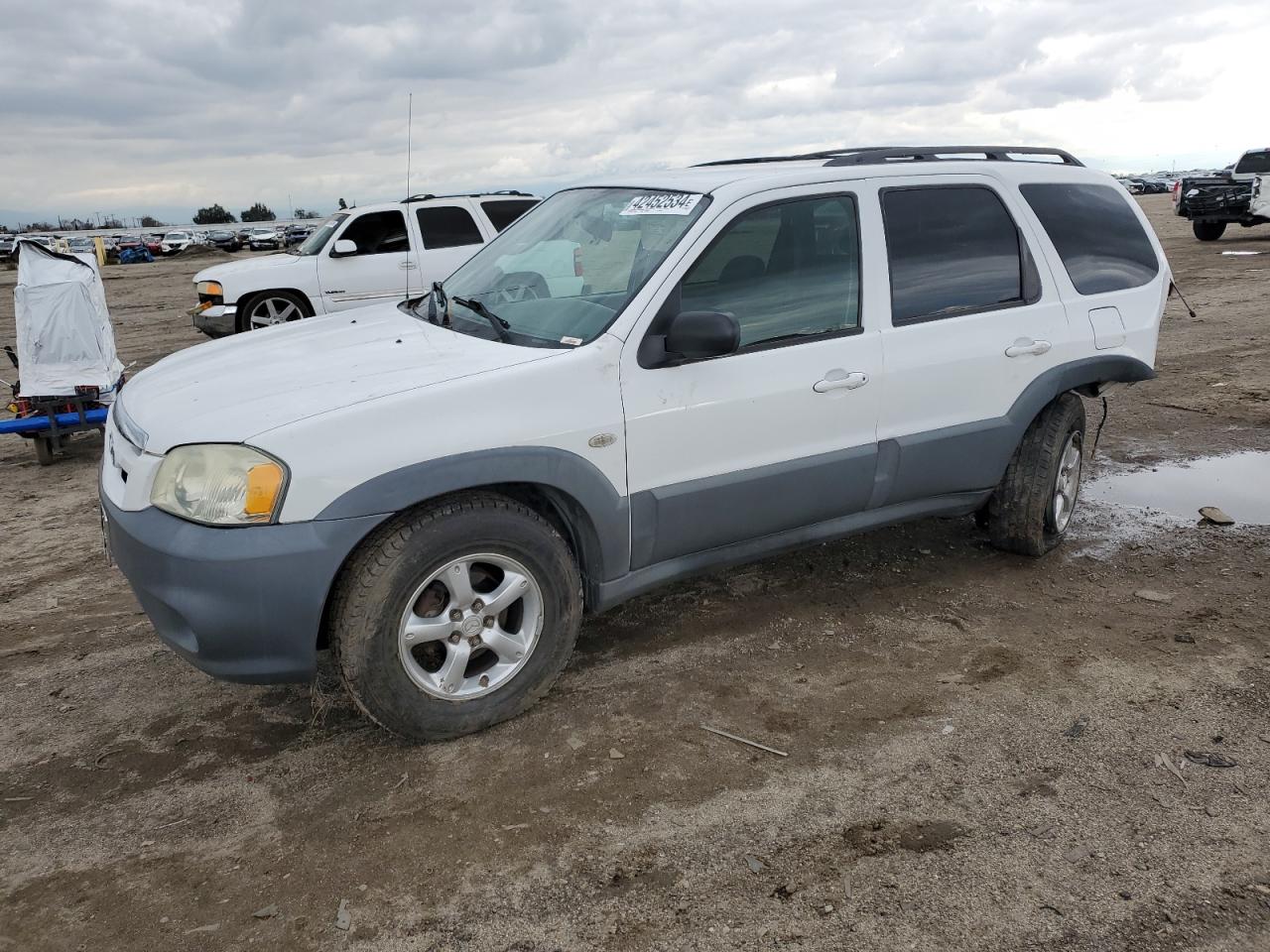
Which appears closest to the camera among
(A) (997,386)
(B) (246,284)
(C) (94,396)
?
(A) (997,386)

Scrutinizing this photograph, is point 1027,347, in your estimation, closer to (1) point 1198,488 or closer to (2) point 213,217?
(1) point 1198,488

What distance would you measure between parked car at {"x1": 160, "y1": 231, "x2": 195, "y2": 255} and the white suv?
5045 centimetres

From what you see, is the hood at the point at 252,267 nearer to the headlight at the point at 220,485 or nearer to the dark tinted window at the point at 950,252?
the dark tinted window at the point at 950,252

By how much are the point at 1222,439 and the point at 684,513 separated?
499cm

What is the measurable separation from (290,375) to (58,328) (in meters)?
5.33

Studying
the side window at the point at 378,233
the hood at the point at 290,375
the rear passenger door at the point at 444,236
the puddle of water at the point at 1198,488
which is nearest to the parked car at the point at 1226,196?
the rear passenger door at the point at 444,236

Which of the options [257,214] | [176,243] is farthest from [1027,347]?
[257,214]

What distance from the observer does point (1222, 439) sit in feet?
22.4

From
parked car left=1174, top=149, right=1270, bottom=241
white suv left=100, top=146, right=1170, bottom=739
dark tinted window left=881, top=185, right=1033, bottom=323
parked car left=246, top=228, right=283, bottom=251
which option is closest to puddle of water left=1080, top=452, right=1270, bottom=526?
white suv left=100, top=146, right=1170, bottom=739

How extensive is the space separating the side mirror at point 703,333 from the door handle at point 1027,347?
62.9 inches

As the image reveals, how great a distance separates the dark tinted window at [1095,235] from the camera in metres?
4.58

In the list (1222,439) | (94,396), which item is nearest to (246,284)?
(94,396)

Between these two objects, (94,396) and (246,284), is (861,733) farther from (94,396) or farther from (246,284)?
(246,284)

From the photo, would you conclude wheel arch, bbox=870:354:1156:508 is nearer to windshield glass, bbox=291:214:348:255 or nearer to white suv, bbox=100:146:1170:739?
white suv, bbox=100:146:1170:739
